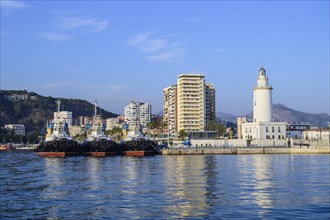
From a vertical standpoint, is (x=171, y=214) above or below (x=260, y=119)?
below

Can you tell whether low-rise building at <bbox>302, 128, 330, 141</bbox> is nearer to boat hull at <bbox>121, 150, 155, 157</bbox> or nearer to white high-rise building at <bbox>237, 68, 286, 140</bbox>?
white high-rise building at <bbox>237, 68, 286, 140</bbox>

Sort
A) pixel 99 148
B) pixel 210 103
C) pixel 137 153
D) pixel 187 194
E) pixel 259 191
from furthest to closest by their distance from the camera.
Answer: pixel 210 103, pixel 99 148, pixel 137 153, pixel 259 191, pixel 187 194

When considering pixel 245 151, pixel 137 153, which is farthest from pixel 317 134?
pixel 137 153

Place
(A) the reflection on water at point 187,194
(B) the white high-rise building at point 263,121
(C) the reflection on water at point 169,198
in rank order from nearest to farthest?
(C) the reflection on water at point 169,198, (A) the reflection on water at point 187,194, (B) the white high-rise building at point 263,121

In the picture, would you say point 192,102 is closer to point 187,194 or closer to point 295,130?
point 295,130

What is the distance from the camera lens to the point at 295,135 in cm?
13138

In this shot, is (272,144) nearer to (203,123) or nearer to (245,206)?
(203,123)

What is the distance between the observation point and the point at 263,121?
363 feet

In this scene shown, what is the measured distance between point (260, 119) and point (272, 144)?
23.6 feet

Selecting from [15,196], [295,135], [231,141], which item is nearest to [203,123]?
[295,135]

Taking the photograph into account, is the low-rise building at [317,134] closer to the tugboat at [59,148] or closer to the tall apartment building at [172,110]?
the tall apartment building at [172,110]

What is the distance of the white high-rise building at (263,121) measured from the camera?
359ft

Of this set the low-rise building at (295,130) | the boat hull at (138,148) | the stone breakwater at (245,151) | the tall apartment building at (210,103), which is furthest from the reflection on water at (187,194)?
the tall apartment building at (210,103)

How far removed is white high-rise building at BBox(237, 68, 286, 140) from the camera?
359ft
